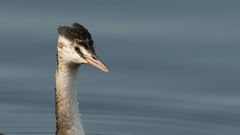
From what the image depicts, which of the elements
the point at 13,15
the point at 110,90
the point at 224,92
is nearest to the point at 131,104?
the point at 110,90

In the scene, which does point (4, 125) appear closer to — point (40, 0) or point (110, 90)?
point (110, 90)

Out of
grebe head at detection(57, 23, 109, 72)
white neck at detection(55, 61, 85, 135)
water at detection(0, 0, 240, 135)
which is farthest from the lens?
water at detection(0, 0, 240, 135)

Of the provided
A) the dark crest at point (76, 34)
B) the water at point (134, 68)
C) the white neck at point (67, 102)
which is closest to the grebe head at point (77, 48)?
the dark crest at point (76, 34)

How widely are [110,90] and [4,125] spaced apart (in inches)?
54.9

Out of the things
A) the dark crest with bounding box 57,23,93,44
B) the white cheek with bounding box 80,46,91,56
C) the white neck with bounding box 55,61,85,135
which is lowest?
the white neck with bounding box 55,61,85,135

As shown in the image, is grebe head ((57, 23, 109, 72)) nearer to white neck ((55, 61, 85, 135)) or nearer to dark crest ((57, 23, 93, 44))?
dark crest ((57, 23, 93, 44))

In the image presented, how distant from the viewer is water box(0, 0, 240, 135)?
1217cm

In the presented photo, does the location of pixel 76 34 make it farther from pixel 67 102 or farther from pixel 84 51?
pixel 67 102

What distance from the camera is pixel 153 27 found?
13.3 metres

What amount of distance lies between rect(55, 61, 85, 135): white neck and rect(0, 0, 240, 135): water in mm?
2135

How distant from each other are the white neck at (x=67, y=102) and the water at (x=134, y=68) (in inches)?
84.1

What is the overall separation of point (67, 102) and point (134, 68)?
330 centimetres

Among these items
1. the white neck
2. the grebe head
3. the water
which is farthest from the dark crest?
the water

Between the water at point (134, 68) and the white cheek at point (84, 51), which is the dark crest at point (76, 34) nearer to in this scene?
the white cheek at point (84, 51)
